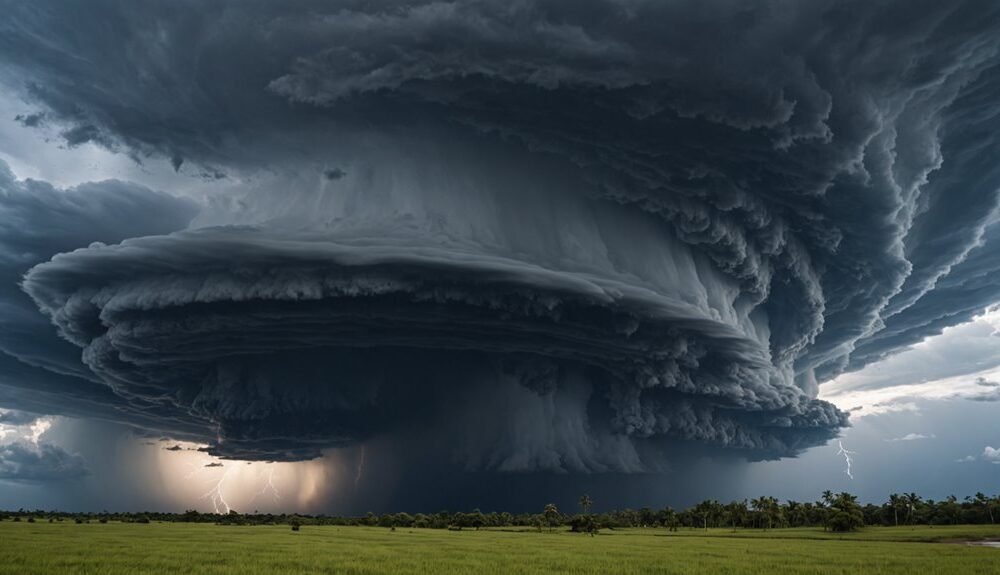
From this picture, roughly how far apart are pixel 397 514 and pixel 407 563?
154 metres

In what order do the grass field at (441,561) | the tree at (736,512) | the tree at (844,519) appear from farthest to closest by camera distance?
the tree at (736,512) → the tree at (844,519) → the grass field at (441,561)

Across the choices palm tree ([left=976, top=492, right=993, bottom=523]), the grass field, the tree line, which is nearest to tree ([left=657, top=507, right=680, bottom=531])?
the tree line

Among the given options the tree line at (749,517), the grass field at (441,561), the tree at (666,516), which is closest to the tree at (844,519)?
the tree line at (749,517)

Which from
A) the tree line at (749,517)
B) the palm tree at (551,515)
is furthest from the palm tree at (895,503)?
the palm tree at (551,515)

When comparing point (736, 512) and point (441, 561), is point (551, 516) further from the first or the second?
point (441, 561)

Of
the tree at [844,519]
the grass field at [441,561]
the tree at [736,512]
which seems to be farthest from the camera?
the tree at [736,512]

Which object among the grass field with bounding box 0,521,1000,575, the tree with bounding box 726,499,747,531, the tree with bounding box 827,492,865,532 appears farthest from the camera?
the tree with bounding box 726,499,747,531

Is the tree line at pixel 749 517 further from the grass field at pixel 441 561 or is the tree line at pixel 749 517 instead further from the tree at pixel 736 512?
the grass field at pixel 441 561

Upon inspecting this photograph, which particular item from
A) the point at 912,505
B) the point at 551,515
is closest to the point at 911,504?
the point at 912,505

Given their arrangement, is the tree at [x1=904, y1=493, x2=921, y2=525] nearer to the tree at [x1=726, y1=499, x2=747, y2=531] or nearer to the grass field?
the tree at [x1=726, y1=499, x2=747, y2=531]

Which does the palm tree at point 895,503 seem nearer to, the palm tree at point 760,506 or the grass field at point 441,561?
the palm tree at point 760,506

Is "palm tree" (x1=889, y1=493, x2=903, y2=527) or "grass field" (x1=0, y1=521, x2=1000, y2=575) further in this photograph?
"palm tree" (x1=889, y1=493, x2=903, y2=527)

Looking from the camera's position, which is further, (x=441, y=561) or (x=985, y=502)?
(x=985, y=502)

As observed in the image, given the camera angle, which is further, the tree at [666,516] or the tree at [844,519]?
the tree at [666,516]
